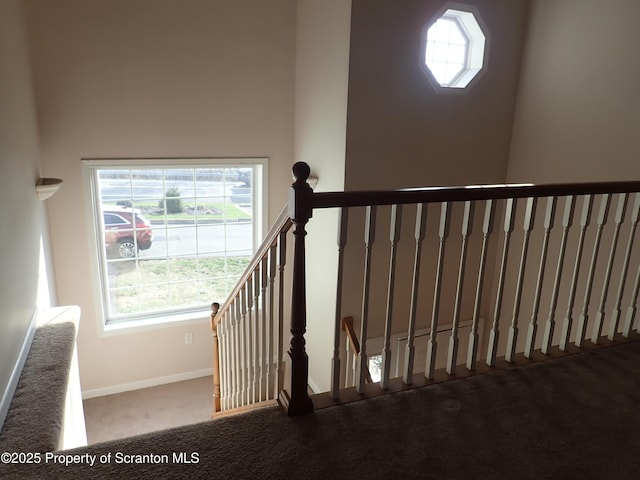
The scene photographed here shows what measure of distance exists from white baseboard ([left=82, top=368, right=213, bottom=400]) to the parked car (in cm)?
131

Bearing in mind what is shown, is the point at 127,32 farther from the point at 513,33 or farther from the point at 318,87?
the point at 513,33

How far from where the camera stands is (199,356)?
191 inches

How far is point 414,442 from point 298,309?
1.99 feet

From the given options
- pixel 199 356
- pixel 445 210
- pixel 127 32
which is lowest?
A: pixel 199 356

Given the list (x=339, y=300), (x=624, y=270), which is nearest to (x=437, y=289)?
(x=339, y=300)

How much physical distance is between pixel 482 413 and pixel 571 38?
10.4ft

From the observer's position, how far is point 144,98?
3.98 m

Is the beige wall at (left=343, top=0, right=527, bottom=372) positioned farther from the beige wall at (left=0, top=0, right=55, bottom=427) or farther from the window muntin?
the beige wall at (left=0, top=0, right=55, bottom=427)

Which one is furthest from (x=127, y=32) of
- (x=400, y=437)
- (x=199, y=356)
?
(x=400, y=437)

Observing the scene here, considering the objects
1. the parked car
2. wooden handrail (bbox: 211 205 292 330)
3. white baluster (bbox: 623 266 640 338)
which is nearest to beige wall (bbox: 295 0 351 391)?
wooden handrail (bbox: 211 205 292 330)

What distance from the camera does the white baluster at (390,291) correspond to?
1.63 metres

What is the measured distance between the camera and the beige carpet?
13.6ft

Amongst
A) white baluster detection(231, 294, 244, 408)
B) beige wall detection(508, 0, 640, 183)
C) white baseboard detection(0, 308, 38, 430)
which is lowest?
white baluster detection(231, 294, 244, 408)

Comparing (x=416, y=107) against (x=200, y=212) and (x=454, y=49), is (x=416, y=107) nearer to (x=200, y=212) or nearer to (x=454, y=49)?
(x=454, y=49)
